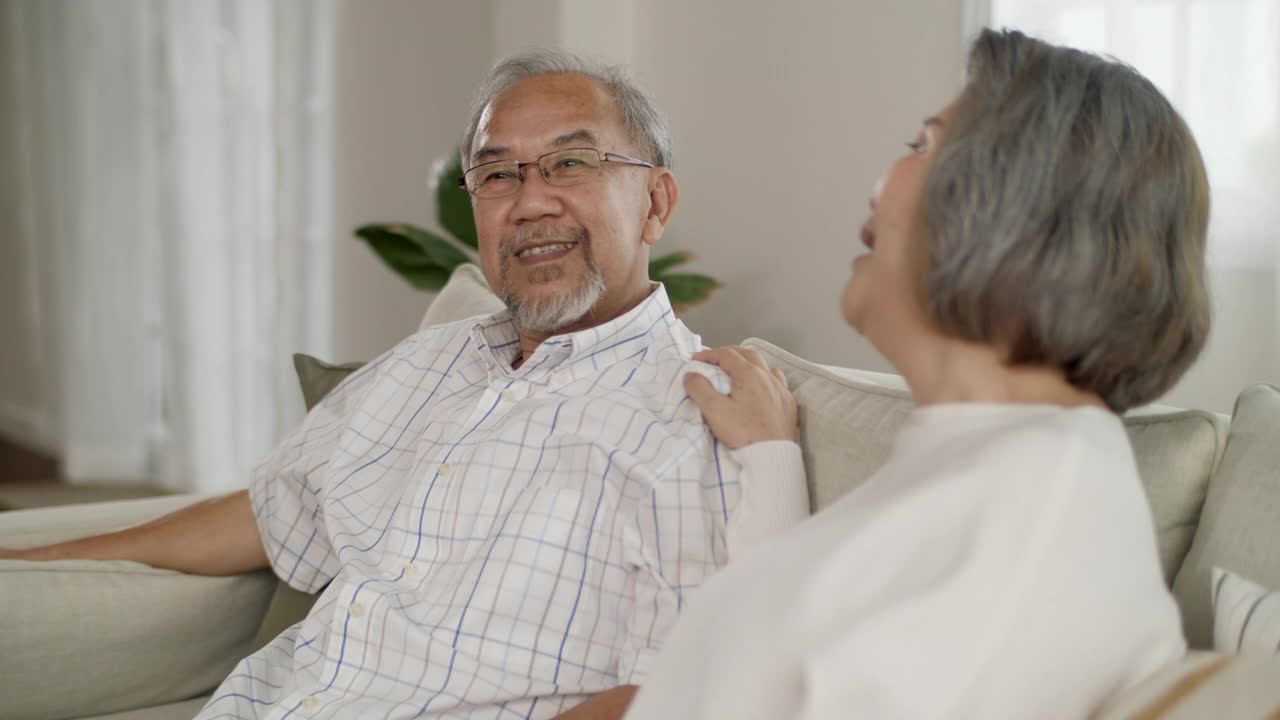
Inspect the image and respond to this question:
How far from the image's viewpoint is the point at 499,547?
1.25 metres

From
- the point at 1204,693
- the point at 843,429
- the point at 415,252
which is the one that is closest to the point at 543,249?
the point at 843,429

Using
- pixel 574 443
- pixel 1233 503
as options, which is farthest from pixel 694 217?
pixel 1233 503

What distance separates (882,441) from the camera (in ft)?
3.88

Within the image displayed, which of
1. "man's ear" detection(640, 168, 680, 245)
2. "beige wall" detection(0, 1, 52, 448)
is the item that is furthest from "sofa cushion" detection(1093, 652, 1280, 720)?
"beige wall" detection(0, 1, 52, 448)

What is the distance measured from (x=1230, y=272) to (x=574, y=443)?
1506mm

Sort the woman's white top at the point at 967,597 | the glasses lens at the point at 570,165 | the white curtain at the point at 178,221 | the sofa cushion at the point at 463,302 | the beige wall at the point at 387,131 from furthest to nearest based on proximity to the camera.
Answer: the white curtain at the point at 178,221
the beige wall at the point at 387,131
the sofa cushion at the point at 463,302
the glasses lens at the point at 570,165
the woman's white top at the point at 967,597

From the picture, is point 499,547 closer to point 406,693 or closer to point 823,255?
point 406,693

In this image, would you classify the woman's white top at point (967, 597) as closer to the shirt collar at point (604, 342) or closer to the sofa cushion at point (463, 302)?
the shirt collar at point (604, 342)

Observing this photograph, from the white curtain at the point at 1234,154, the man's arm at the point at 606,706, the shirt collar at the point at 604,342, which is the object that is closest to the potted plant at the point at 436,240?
the white curtain at the point at 1234,154

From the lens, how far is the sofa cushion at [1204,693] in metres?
0.67

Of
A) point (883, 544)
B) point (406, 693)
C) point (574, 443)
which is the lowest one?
point (406, 693)

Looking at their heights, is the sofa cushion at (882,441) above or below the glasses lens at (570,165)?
below

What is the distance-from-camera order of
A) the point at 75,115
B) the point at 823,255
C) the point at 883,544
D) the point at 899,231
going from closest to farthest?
the point at 883,544 < the point at 899,231 < the point at 823,255 < the point at 75,115

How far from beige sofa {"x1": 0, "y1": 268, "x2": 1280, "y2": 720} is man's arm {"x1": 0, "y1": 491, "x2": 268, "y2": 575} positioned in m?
0.03
